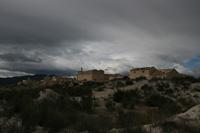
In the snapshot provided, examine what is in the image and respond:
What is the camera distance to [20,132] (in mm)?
4590

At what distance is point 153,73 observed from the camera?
5350 centimetres

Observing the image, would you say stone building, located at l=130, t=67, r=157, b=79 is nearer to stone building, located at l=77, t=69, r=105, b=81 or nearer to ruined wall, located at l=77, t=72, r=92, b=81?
stone building, located at l=77, t=69, r=105, b=81

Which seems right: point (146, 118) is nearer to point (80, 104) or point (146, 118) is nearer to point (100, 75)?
point (80, 104)

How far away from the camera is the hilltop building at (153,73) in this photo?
1924 inches

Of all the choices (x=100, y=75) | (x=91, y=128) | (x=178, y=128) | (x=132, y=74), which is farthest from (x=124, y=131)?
(x=100, y=75)

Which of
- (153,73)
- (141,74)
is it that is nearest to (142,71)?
→ (141,74)

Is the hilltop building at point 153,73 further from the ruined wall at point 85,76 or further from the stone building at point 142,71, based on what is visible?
the ruined wall at point 85,76

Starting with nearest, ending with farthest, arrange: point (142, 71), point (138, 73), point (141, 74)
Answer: point (141, 74) → point (142, 71) → point (138, 73)

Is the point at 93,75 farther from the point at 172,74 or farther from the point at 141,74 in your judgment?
A: the point at 172,74

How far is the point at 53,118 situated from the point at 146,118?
359cm

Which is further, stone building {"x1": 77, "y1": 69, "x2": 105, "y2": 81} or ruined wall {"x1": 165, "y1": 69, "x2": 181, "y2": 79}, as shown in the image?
stone building {"x1": 77, "y1": 69, "x2": 105, "y2": 81}

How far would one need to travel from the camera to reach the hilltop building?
48862mm

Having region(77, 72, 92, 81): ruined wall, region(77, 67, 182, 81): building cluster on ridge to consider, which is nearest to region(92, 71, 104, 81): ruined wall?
region(77, 67, 182, 81): building cluster on ridge

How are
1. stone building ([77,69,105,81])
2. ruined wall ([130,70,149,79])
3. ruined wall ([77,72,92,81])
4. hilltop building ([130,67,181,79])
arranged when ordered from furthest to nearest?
ruined wall ([77,72,92,81]), stone building ([77,69,105,81]), ruined wall ([130,70,149,79]), hilltop building ([130,67,181,79])
